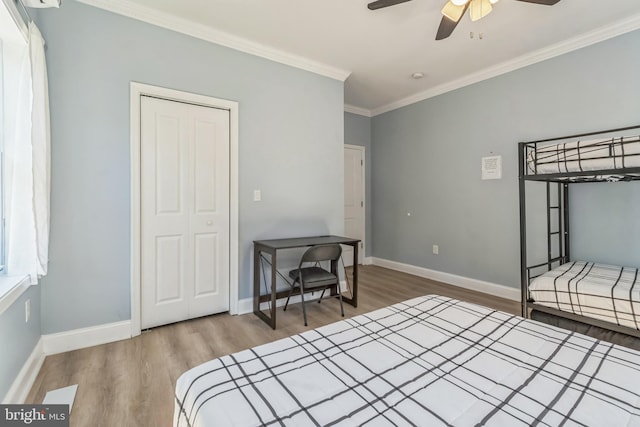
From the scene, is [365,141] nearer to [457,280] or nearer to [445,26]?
[457,280]

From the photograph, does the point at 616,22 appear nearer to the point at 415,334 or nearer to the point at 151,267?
the point at 415,334

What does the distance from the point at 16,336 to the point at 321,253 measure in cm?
210

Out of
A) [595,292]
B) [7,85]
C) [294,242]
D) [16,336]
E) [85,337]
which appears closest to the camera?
[16,336]

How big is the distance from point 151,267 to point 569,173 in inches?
134

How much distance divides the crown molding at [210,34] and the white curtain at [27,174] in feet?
2.50

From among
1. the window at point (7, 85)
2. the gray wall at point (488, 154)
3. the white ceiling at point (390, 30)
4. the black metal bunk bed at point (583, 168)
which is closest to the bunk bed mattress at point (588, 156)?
the black metal bunk bed at point (583, 168)

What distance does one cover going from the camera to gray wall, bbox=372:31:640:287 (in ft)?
8.90

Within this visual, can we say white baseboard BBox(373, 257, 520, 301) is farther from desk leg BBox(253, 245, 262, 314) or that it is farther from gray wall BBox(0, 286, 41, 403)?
gray wall BBox(0, 286, 41, 403)

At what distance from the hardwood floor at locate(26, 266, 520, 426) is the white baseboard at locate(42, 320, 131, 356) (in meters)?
0.05

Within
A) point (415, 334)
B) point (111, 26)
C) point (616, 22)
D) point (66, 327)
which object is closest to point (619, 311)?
point (415, 334)

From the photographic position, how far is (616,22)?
2.61 meters

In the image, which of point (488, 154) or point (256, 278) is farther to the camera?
point (488, 154)

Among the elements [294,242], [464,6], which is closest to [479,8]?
[464,6]

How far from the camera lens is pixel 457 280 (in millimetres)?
3951
